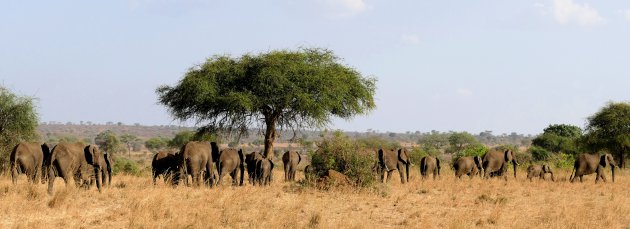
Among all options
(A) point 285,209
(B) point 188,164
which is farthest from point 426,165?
(A) point 285,209

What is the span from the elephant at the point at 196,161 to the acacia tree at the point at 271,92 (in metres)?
9.35

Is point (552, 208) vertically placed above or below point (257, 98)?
below

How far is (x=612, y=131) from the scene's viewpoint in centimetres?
4597

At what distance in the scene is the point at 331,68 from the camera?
31234 mm

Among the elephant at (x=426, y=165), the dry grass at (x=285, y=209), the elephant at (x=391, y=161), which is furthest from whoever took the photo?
the elephant at (x=426, y=165)

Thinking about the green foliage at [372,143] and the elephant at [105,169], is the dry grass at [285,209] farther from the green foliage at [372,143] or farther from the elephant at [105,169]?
the green foliage at [372,143]

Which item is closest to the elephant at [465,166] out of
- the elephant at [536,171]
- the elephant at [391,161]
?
the elephant at [391,161]

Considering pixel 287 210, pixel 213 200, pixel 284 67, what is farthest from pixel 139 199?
pixel 284 67

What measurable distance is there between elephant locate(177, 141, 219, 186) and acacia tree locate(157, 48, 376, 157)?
9353mm

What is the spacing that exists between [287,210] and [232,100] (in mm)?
15173

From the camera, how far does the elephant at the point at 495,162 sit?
89.3ft

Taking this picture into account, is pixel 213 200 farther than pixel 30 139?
No

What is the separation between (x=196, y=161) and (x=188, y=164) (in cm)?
24

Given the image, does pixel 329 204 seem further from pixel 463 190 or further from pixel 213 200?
pixel 463 190
